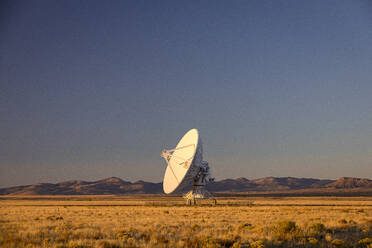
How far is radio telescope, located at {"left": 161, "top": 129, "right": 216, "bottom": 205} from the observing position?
159ft

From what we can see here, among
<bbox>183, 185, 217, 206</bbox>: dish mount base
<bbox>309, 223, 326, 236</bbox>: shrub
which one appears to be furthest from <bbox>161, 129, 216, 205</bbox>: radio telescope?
<bbox>309, 223, 326, 236</bbox>: shrub

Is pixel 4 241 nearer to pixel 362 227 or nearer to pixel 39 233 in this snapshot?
pixel 39 233

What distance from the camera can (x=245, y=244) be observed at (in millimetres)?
15742

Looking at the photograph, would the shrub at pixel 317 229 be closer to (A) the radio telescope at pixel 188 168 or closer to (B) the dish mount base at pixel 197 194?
(A) the radio telescope at pixel 188 168

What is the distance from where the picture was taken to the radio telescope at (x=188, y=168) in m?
48.5

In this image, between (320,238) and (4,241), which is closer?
(4,241)

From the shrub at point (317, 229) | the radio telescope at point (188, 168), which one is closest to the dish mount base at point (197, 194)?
the radio telescope at point (188, 168)

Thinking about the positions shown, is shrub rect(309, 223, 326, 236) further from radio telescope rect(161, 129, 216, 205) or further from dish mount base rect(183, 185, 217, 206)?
dish mount base rect(183, 185, 217, 206)

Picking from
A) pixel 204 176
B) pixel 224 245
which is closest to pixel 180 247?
pixel 224 245

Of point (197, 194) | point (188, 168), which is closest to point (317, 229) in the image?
→ point (188, 168)

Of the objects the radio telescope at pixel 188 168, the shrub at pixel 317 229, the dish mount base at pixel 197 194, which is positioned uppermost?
the radio telescope at pixel 188 168

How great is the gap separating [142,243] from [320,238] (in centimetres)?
850

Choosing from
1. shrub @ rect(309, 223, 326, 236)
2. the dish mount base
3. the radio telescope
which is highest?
the radio telescope

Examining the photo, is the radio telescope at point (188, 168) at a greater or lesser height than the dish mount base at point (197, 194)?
greater
